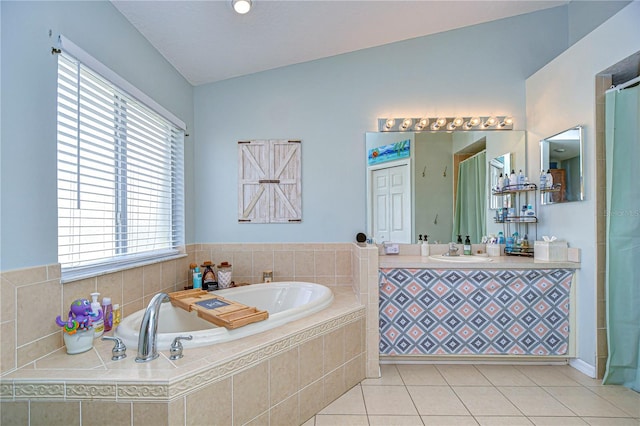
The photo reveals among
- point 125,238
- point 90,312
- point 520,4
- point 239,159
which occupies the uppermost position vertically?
point 520,4

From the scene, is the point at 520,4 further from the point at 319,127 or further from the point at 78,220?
the point at 78,220

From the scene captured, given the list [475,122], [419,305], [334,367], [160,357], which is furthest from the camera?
[475,122]

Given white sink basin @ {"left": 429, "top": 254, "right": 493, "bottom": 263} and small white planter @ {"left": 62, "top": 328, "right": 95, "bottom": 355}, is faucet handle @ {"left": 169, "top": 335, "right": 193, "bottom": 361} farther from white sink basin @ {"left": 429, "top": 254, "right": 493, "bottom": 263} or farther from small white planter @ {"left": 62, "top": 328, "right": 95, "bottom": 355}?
white sink basin @ {"left": 429, "top": 254, "right": 493, "bottom": 263}

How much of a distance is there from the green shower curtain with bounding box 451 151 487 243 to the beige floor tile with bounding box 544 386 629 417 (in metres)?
1.27

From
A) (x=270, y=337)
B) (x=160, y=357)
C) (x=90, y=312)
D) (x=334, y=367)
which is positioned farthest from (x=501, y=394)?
(x=90, y=312)

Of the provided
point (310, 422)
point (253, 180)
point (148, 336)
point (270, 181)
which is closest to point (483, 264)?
point (310, 422)

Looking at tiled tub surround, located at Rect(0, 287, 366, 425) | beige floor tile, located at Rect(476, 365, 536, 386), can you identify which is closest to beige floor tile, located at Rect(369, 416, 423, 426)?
tiled tub surround, located at Rect(0, 287, 366, 425)

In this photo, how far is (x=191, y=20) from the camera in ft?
7.04

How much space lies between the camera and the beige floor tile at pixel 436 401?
1.91 meters

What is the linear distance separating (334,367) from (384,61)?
2629mm

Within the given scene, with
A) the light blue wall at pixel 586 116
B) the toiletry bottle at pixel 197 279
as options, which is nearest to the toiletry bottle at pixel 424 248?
the light blue wall at pixel 586 116

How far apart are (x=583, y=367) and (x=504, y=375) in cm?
58

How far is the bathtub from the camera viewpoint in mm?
1591

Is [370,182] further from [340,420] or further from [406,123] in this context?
[340,420]
